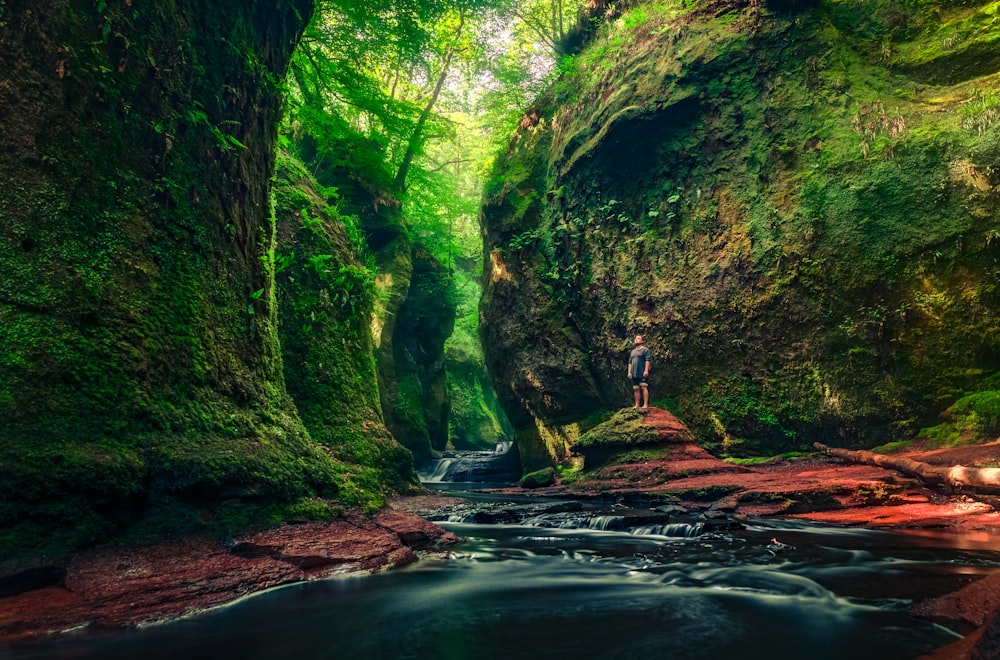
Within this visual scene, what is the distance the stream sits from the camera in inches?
119

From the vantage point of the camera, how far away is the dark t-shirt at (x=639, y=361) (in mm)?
14414

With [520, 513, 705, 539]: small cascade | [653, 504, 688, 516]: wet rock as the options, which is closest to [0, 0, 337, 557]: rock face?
[520, 513, 705, 539]: small cascade

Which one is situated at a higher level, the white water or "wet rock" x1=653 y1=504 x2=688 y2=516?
the white water

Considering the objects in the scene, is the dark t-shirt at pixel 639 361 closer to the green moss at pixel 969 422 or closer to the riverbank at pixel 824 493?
the riverbank at pixel 824 493

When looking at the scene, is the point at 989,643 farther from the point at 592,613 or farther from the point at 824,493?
the point at 824,493

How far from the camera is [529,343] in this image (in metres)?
19.2

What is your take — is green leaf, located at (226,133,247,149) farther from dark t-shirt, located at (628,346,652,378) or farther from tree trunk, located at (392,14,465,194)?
tree trunk, located at (392,14,465,194)

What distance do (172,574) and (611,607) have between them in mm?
3241

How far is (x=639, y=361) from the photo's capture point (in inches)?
570

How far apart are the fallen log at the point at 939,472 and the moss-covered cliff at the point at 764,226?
221 centimetres

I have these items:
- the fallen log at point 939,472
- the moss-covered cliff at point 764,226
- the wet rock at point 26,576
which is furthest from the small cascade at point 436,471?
A: the wet rock at point 26,576

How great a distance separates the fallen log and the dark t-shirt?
534 cm

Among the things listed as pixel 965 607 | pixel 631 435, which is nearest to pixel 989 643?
pixel 965 607

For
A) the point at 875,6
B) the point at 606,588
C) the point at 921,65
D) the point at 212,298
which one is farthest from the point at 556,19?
the point at 606,588
